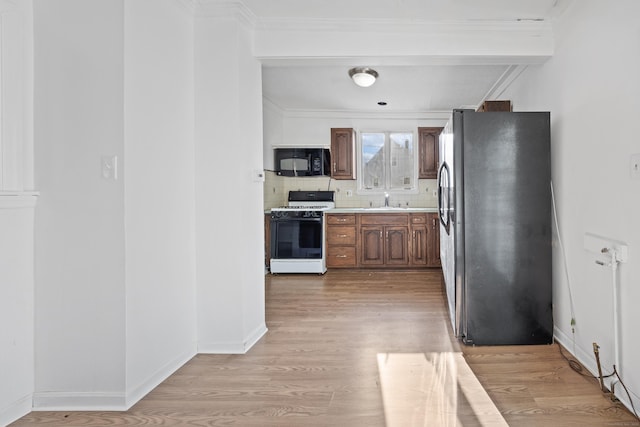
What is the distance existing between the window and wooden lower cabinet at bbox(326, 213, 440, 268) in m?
0.79

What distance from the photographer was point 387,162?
19.9 ft

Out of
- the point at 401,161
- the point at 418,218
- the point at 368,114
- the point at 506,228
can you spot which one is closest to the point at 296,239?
the point at 418,218

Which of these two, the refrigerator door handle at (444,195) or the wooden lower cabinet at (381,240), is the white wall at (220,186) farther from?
the wooden lower cabinet at (381,240)

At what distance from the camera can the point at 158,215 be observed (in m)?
2.19

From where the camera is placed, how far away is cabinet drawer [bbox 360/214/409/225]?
213 inches

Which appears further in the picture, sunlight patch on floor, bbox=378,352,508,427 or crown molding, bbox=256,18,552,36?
crown molding, bbox=256,18,552,36

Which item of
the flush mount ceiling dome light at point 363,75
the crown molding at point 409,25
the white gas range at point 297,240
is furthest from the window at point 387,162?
the crown molding at point 409,25

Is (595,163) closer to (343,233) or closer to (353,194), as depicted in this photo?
(343,233)

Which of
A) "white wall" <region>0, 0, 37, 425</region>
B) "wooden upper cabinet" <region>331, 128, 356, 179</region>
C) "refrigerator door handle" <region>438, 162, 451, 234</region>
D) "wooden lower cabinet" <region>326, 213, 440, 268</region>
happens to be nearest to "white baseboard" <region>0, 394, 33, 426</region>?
"white wall" <region>0, 0, 37, 425</region>

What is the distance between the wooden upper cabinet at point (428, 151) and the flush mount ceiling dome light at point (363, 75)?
2.08 metres

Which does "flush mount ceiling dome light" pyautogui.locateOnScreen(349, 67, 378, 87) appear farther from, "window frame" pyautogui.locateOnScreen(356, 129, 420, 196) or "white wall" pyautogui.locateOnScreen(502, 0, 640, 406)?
"window frame" pyautogui.locateOnScreen(356, 129, 420, 196)

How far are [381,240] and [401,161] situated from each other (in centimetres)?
140

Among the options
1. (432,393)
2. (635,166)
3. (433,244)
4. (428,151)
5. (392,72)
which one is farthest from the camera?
(428,151)

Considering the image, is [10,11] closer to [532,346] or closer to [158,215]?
[158,215]
